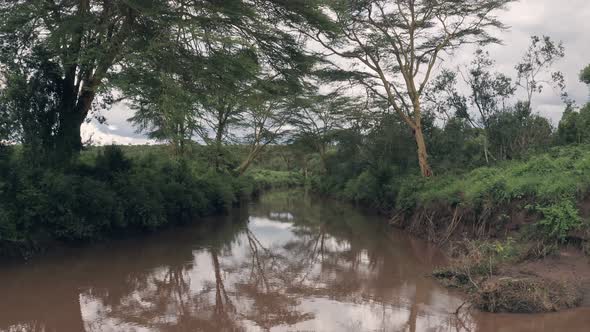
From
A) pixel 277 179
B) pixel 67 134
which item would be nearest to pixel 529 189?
pixel 67 134

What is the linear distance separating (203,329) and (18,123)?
763 cm

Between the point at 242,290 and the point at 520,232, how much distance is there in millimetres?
5316

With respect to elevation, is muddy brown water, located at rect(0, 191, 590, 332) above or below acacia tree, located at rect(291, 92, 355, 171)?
below

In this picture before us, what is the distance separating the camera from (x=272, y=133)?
92.4 feet

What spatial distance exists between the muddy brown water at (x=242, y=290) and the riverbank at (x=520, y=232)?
0.99ft

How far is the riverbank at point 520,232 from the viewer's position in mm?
6434

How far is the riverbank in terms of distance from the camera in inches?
253

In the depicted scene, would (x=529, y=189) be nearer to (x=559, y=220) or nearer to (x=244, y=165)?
(x=559, y=220)

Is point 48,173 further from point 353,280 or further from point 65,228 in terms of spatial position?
point 353,280

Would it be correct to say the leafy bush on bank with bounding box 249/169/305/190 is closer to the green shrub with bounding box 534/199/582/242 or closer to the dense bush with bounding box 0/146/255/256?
the dense bush with bounding box 0/146/255/256

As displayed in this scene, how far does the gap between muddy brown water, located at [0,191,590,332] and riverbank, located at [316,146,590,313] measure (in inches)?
11.9

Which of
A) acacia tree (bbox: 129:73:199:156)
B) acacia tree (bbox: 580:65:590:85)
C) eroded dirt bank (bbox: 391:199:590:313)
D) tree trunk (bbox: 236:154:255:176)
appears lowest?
eroded dirt bank (bbox: 391:199:590:313)

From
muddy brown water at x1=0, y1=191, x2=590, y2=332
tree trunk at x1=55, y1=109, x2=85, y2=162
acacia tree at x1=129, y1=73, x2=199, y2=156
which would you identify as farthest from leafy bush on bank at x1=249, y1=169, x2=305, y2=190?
acacia tree at x1=129, y1=73, x2=199, y2=156

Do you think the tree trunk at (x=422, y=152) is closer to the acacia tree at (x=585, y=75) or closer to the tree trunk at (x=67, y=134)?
the acacia tree at (x=585, y=75)
